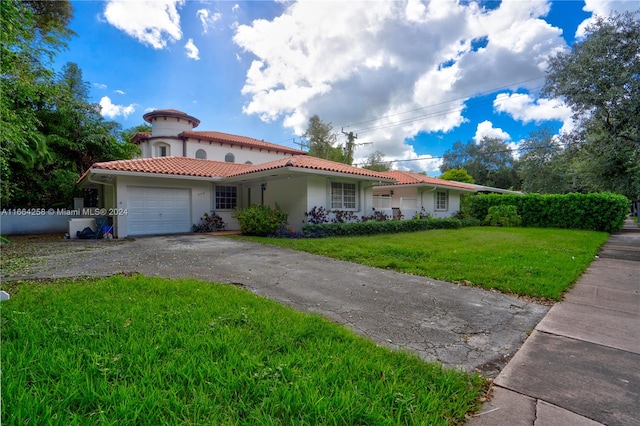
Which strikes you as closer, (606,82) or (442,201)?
(606,82)

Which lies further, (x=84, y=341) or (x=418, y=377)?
(x=84, y=341)

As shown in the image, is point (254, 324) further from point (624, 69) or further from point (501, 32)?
point (501, 32)

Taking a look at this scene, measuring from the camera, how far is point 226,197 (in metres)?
14.9

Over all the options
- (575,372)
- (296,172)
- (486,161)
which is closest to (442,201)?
(296,172)

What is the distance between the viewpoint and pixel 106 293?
3.88 m

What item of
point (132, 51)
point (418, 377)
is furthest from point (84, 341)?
point (132, 51)

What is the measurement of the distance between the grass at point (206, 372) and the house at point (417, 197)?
1431 centimetres

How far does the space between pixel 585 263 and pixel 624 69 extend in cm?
615

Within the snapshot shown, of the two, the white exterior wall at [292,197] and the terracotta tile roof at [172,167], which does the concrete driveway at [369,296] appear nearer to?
the terracotta tile roof at [172,167]

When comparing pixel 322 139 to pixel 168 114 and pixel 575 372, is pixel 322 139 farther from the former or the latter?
pixel 575 372

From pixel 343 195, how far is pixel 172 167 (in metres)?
7.86

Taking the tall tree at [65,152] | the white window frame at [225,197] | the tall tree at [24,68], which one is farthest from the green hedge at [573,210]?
the tall tree at [65,152]

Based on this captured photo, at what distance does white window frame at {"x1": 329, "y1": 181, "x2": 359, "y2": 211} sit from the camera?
13.3m

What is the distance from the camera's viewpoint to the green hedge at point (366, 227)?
37.0 feet
